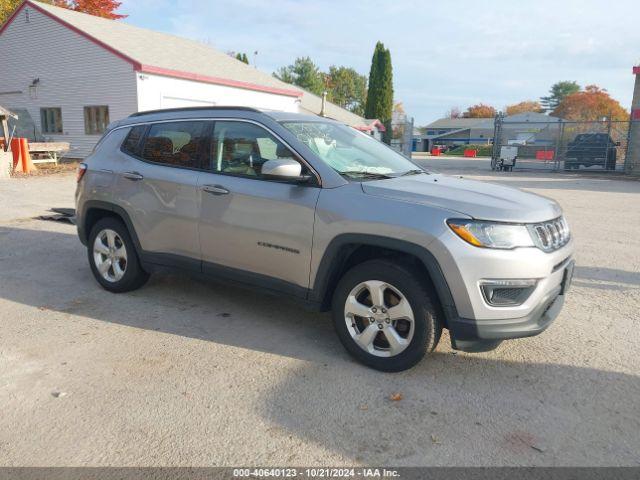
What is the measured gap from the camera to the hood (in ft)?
10.8

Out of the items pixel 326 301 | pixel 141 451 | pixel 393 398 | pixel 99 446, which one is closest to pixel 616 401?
pixel 393 398

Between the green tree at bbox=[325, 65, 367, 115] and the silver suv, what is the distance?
81.2 metres

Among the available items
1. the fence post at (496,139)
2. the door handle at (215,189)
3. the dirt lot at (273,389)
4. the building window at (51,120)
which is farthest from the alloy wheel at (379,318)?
the fence post at (496,139)

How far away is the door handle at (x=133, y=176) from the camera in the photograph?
4.87 metres

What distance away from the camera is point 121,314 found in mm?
4711

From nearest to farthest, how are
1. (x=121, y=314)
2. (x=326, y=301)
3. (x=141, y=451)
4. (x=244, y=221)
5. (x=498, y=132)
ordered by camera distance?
(x=141, y=451), (x=326, y=301), (x=244, y=221), (x=121, y=314), (x=498, y=132)

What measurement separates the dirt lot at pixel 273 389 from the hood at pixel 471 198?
1122 millimetres

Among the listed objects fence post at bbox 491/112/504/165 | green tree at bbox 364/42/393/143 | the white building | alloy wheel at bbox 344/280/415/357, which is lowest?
alloy wheel at bbox 344/280/415/357

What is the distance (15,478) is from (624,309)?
16.4 ft

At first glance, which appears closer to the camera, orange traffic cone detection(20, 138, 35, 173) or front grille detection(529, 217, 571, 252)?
front grille detection(529, 217, 571, 252)

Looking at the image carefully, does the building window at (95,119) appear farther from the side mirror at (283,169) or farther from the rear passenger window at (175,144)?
the side mirror at (283,169)

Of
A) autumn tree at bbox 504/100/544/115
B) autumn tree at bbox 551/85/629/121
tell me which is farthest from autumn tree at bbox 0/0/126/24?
autumn tree at bbox 504/100/544/115

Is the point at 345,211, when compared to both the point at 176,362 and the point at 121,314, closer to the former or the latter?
the point at 176,362

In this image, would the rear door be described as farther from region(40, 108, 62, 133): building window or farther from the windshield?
region(40, 108, 62, 133): building window
